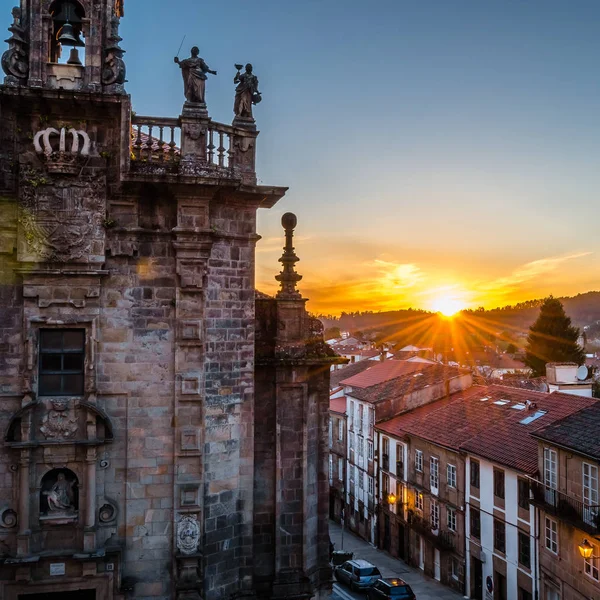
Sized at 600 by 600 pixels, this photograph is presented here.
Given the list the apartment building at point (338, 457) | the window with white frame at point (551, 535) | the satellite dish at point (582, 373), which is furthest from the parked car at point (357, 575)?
the satellite dish at point (582, 373)

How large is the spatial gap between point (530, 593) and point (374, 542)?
18.6 m

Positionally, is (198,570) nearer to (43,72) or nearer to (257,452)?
(257,452)

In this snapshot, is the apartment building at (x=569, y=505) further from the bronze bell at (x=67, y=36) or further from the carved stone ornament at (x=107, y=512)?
the bronze bell at (x=67, y=36)

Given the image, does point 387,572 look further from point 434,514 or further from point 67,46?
point 67,46

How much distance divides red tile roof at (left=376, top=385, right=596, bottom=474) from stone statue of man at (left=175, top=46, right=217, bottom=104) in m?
23.2

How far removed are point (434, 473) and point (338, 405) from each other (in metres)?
19.2

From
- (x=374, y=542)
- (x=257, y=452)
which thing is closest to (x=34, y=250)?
(x=257, y=452)

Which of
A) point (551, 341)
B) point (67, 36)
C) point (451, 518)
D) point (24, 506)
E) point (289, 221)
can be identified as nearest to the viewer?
point (24, 506)

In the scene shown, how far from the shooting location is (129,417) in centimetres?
1377

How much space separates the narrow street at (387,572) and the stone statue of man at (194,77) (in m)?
27.9

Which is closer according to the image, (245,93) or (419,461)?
(245,93)

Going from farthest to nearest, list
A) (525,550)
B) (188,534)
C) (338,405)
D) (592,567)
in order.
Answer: (338,405), (525,550), (592,567), (188,534)

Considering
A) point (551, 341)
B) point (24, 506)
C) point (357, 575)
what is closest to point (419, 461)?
point (357, 575)

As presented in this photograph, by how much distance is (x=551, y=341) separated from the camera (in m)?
63.0
